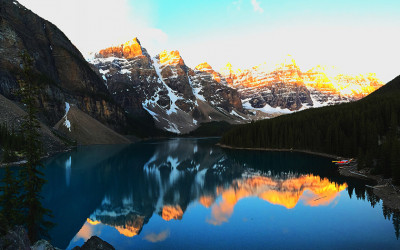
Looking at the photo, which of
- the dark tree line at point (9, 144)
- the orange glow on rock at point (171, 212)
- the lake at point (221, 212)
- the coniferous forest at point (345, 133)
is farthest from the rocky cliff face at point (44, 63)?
the orange glow on rock at point (171, 212)

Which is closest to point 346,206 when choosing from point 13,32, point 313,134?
point 313,134

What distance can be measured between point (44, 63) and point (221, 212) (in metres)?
177

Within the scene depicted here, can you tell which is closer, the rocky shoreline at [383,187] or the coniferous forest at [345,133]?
the rocky shoreline at [383,187]

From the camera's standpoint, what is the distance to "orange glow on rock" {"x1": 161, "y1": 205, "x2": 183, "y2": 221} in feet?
97.6

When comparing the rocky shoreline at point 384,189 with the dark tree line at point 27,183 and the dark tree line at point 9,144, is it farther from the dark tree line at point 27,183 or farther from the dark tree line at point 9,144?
the dark tree line at point 9,144

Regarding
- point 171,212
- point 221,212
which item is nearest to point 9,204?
point 171,212

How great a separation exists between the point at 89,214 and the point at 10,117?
79034 millimetres

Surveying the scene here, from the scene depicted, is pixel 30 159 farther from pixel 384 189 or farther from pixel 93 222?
pixel 384 189

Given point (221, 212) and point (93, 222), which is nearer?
point (93, 222)

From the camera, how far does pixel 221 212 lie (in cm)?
3147

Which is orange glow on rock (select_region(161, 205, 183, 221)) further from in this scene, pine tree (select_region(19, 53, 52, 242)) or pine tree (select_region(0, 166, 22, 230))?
pine tree (select_region(0, 166, 22, 230))

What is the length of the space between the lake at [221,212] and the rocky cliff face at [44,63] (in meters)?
104

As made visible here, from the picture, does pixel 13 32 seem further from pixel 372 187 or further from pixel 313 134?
pixel 372 187

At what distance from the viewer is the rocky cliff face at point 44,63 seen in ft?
444
